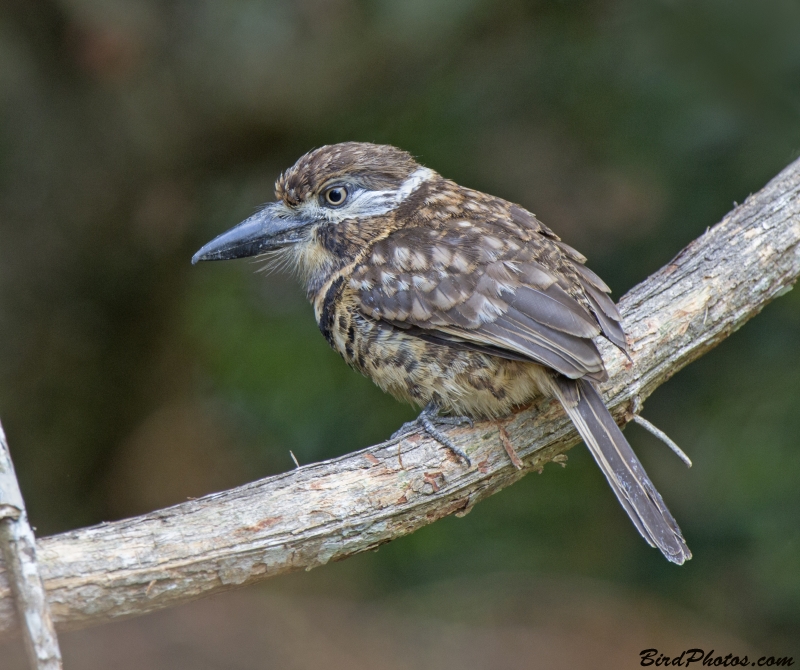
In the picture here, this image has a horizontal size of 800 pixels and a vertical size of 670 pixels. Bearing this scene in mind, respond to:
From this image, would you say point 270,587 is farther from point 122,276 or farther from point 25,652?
point 25,652

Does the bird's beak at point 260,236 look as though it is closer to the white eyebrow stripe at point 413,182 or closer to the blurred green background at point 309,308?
the white eyebrow stripe at point 413,182

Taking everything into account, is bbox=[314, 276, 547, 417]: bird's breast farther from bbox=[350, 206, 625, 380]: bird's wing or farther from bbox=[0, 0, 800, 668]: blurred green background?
bbox=[0, 0, 800, 668]: blurred green background

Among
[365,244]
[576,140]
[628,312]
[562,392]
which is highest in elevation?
[576,140]

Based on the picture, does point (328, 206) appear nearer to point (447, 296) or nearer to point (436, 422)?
point (447, 296)

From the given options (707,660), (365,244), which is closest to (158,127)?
(365,244)

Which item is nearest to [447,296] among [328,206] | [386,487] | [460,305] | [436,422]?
[460,305]

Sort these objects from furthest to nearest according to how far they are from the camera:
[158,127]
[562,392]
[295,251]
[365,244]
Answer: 1. [158,127]
2. [295,251]
3. [365,244]
4. [562,392]

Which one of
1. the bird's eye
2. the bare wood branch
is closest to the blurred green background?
the bare wood branch
